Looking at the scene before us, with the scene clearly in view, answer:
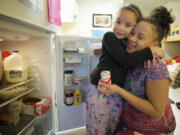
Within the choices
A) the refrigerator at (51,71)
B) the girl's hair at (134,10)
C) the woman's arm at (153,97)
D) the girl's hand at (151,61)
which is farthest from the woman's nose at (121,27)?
the refrigerator at (51,71)

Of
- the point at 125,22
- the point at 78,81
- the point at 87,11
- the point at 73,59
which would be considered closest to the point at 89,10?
the point at 87,11

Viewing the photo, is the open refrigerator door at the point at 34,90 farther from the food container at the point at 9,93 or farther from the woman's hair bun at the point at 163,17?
the woman's hair bun at the point at 163,17

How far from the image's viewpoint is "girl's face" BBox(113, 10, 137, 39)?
2.29 feet

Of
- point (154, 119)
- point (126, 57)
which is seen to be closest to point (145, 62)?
point (126, 57)

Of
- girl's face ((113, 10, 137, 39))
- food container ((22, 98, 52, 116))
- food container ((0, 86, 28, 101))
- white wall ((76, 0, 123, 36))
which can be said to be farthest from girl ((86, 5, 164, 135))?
white wall ((76, 0, 123, 36))

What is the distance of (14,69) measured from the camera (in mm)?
916

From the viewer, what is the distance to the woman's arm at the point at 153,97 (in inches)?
21.5

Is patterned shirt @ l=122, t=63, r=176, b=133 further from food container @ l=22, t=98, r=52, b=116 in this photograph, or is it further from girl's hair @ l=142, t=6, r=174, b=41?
food container @ l=22, t=98, r=52, b=116

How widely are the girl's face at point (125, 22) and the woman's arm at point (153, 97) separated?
1.17 feet

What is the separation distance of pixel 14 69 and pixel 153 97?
1.06 m

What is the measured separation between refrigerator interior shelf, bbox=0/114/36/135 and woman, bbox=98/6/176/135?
27.3 inches

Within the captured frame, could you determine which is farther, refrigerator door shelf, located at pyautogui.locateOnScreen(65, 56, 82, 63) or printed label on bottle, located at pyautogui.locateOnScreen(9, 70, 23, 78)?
refrigerator door shelf, located at pyautogui.locateOnScreen(65, 56, 82, 63)

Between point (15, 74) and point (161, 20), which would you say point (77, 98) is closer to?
→ point (15, 74)

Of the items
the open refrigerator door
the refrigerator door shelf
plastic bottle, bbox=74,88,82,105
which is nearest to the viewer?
the open refrigerator door
